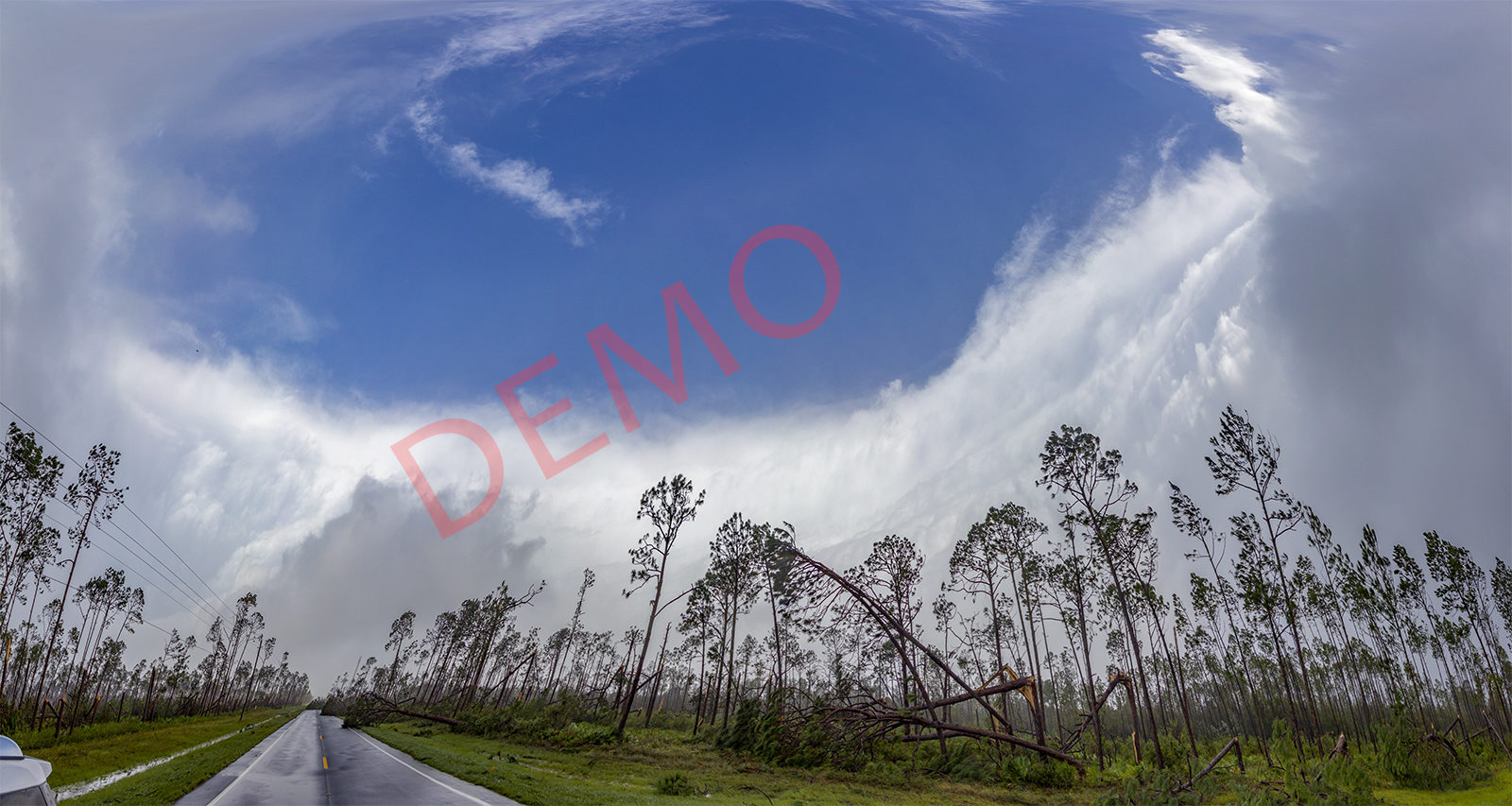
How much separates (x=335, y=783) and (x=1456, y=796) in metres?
35.8

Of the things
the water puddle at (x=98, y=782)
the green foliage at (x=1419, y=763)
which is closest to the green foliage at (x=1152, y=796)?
the green foliage at (x=1419, y=763)

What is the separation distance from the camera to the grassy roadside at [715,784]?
14305 millimetres

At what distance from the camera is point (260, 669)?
440 ft

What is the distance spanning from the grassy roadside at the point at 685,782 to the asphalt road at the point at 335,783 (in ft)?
3.03

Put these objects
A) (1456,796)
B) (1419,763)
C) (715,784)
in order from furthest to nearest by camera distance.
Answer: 1. (1419,763)
2. (1456,796)
3. (715,784)

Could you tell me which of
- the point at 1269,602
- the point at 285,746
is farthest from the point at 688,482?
the point at 1269,602

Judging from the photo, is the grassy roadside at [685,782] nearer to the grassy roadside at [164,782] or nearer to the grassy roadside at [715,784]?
the grassy roadside at [715,784]

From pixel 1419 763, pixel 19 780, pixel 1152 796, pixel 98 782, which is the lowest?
pixel 1419 763

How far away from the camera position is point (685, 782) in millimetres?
15445

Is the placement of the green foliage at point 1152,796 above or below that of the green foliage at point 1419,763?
above

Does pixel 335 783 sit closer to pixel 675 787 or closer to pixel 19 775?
pixel 675 787

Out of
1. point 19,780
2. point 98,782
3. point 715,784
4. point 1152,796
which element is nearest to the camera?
point 19,780

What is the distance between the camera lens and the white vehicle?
319 centimetres

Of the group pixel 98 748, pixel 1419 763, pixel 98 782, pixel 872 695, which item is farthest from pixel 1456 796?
pixel 98 748
